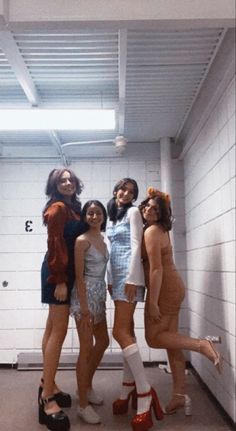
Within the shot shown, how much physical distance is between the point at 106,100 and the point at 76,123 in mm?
422

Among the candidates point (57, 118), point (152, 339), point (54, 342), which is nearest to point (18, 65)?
point (57, 118)

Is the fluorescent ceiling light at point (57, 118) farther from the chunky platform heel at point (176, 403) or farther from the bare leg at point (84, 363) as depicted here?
the chunky platform heel at point (176, 403)

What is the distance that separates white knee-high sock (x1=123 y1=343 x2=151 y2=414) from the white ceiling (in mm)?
2027

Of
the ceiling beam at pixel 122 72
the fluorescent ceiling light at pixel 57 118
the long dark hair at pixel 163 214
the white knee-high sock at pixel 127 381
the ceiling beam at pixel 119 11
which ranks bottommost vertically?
→ the white knee-high sock at pixel 127 381

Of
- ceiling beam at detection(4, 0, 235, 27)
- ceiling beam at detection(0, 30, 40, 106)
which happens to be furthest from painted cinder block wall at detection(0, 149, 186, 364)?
ceiling beam at detection(4, 0, 235, 27)

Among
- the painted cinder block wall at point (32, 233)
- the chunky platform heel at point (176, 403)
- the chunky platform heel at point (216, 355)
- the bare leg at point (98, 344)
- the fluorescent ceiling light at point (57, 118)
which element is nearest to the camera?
the chunky platform heel at point (216, 355)

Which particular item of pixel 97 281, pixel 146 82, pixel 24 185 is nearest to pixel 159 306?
pixel 97 281

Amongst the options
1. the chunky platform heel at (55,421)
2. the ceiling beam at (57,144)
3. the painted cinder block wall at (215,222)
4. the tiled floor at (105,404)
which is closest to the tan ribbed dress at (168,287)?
the painted cinder block wall at (215,222)

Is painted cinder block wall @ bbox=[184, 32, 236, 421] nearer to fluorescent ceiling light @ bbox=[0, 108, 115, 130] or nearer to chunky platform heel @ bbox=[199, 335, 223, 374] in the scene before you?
chunky platform heel @ bbox=[199, 335, 223, 374]

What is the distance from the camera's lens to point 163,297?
2799 millimetres

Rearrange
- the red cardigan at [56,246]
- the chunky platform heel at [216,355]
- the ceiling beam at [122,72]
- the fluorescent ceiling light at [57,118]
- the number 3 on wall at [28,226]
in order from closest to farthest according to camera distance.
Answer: the ceiling beam at [122,72]
the chunky platform heel at [216,355]
the red cardigan at [56,246]
the fluorescent ceiling light at [57,118]
the number 3 on wall at [28,226]

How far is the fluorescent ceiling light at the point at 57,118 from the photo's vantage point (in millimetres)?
3111

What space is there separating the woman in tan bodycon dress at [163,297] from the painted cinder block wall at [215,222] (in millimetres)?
257

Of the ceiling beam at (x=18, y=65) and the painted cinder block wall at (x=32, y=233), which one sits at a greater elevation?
the ceiling beam at (x=18, y=65)
